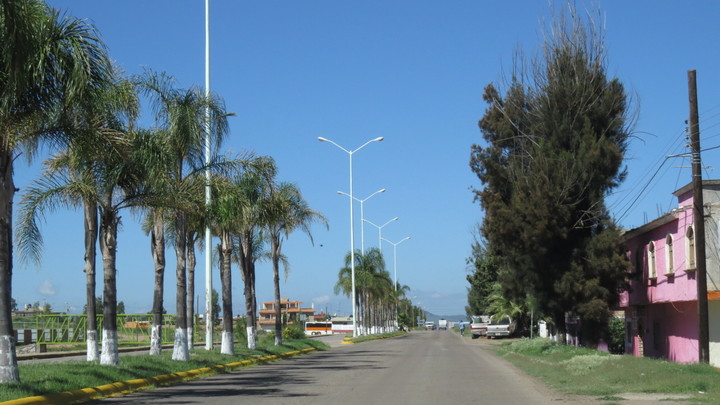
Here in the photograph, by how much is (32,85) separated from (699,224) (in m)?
18.4

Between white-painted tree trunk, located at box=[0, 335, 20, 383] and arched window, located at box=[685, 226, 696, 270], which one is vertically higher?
arched window, located at box=[685, 226, 696, 270]

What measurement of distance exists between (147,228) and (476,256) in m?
39.1

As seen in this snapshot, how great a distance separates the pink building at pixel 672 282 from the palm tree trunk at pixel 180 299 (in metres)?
16.5

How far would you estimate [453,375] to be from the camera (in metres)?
22.9

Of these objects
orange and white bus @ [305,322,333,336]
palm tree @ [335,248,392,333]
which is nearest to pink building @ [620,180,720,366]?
palm tree @ [335,248,392,333]

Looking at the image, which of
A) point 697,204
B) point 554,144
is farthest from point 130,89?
point 554,144

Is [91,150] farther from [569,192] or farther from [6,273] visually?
[569,192]

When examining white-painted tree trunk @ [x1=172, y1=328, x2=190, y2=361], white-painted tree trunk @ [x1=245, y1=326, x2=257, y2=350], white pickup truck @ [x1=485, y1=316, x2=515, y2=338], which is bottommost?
white pickup truck @ [x1=485, y1=316, x2=515, y2=338]

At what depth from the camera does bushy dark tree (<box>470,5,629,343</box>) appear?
3278 centimetres

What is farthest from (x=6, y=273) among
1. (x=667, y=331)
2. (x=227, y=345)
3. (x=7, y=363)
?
(x=667, y=331)

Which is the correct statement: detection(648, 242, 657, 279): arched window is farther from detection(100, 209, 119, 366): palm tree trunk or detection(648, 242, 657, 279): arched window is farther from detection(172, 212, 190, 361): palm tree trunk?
detection(100, 209, 119, 366): palm tree trunk

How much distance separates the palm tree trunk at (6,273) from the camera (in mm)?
15008

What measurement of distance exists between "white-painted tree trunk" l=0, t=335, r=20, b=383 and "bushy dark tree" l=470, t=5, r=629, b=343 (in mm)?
22177

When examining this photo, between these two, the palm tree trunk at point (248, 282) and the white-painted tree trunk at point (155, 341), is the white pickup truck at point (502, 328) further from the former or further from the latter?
the white-painted tree trunk at point (155, 341)
